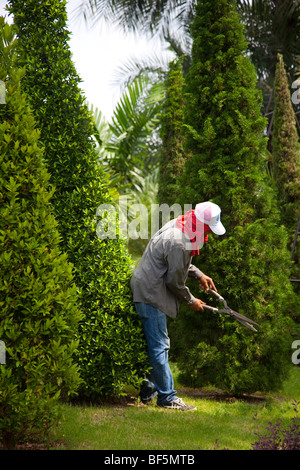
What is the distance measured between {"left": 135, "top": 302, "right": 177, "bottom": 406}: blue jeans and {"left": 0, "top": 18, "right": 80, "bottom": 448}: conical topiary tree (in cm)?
120

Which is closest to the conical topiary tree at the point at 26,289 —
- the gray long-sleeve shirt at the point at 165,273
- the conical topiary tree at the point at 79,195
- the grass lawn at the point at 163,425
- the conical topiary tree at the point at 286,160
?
the grass lawn at the point at 163,425

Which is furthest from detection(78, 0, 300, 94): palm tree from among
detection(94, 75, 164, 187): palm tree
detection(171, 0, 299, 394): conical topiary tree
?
detection(171, 0, 299, 394): conical topiary tree

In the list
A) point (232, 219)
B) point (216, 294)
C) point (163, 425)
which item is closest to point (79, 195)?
point (216, 294)

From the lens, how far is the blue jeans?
4.81 metres

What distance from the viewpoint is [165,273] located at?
4.87 metres

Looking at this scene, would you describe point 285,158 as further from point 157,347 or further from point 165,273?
point 157,347

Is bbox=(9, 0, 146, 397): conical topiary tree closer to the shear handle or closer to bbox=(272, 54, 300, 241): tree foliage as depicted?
the shear handle

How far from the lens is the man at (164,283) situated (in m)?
4.75

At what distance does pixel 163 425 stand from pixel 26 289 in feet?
6.11

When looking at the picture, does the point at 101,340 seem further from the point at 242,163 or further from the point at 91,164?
the point at 242,163

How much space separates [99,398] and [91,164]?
2.46 metres

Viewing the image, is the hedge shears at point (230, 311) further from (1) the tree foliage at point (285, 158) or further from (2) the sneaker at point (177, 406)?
(1) the tree foliage at point (285, 158)

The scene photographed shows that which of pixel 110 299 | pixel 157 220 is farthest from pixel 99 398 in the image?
pixel 157 220

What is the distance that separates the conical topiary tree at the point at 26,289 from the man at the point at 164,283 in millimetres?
1188
